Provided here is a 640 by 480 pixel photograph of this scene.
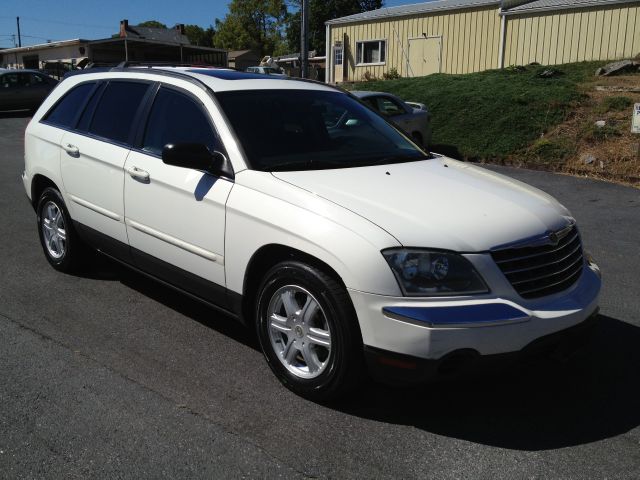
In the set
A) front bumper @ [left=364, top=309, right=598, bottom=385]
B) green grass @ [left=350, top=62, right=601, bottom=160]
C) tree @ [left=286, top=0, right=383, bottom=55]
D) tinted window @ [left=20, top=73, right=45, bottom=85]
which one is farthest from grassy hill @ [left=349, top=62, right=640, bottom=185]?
tree @ [left=286, top=0, right=383, bottom=55]

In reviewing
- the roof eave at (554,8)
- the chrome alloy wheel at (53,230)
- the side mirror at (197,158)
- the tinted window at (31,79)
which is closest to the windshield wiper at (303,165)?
the side mirror at (197,158)

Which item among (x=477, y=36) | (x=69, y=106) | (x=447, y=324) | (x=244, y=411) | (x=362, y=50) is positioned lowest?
(x=244, y=411)

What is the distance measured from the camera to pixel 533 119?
1380 centimetres

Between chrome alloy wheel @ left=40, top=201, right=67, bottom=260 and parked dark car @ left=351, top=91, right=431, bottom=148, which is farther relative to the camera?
parked dark car @ left=351, top=91, right=431, bottom=148

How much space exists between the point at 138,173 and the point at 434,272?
2.30 metres

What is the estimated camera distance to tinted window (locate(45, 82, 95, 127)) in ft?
17.9

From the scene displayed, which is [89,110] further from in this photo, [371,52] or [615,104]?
[371,52]

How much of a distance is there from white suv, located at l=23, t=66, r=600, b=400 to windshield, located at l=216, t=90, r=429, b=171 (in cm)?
1

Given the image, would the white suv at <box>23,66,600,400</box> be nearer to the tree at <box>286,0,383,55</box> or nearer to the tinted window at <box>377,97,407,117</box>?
the tinted window at <box>377,97,407,117</box>

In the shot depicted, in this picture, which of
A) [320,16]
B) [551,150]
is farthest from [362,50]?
[320,16]

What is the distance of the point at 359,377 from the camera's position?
3342 millimetres

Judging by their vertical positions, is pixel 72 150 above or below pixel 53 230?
above

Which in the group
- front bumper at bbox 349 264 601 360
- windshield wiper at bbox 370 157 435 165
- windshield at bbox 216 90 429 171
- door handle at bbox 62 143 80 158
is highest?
windshield at bbox 216 90 429 171

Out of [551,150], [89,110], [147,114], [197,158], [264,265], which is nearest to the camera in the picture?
[264,265]
